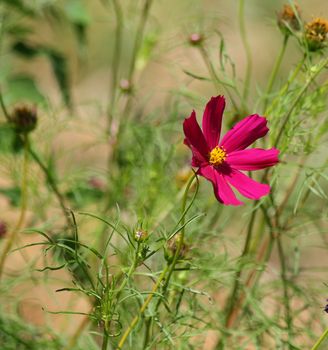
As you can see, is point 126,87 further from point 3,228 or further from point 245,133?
point 245,133

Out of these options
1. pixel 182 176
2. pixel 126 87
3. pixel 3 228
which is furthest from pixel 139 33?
pixel 3 228

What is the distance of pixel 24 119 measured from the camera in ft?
3.58

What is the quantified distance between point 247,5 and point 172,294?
2.56 meters

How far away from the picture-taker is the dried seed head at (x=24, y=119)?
1.09m

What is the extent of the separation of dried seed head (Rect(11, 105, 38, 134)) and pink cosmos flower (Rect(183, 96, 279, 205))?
0.35 metres

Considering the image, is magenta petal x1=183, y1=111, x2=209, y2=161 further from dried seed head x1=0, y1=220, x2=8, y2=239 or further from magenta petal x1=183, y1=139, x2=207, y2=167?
dried seed head x1=0, y1=220, x2=8, y2=239

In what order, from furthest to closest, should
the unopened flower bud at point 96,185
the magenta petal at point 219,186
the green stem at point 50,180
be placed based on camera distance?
the unopened flower bud at point 96,185
the green stem at point 50,180
the magenta petal at point 219,186

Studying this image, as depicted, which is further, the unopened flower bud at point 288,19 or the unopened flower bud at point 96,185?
the unopened flower bud at point 96,185

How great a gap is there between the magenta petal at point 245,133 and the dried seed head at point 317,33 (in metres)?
0.18

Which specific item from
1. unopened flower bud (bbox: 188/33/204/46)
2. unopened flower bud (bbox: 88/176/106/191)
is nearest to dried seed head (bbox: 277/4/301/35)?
unopened flower bud (bbox: 188/33/204/46)

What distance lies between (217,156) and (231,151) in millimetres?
24

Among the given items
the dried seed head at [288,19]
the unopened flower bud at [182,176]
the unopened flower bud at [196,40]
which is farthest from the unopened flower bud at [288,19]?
the unopened flower bud at [182,176]

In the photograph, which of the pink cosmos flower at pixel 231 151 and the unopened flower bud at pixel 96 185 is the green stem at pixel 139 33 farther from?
the pink cosmos flower at pixel 231 151

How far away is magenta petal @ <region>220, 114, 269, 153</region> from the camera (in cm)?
83
